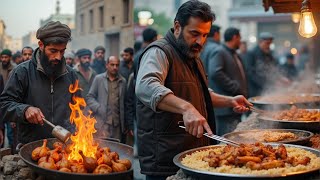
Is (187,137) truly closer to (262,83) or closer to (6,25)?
(6,25)

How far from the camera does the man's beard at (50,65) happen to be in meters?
2.76

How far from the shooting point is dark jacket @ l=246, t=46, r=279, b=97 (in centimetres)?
885

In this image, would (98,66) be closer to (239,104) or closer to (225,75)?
(239,104)

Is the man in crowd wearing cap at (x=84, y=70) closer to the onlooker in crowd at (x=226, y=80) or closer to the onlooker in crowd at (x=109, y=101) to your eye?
the onlooker in crowd at (x=109, y=101)

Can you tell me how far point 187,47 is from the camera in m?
2.91

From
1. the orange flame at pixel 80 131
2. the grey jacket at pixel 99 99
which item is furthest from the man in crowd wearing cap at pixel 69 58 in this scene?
the grey jacket at pixel 99 99

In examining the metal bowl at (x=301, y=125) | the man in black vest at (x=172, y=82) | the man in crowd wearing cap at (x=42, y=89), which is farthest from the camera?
the metal bowl at (x=301, y=125)

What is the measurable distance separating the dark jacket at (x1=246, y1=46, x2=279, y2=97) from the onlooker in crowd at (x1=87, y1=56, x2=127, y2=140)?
5.31 m

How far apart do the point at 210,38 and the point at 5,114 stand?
5026 mm

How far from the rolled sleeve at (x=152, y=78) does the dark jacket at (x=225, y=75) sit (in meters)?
3.65

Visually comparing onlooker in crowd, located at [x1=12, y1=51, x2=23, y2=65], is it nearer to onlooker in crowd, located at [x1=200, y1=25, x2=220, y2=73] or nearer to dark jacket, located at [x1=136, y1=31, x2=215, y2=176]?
dark jacket, located at [x1=136, y1=31, x2=215, y2=176]

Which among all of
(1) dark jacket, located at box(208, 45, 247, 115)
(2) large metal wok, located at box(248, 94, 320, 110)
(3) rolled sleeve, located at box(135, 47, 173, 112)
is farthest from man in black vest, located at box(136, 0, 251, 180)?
(1) dark jacket, located at box(208, 45, 247, 115)

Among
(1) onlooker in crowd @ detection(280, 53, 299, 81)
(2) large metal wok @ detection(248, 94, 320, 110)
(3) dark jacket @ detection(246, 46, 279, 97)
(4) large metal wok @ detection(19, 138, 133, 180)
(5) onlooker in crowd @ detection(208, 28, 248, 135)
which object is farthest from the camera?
(1) onlooker in crowd @ detection(280, 53, 299, 81)

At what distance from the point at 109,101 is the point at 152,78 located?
1235 millimetres
